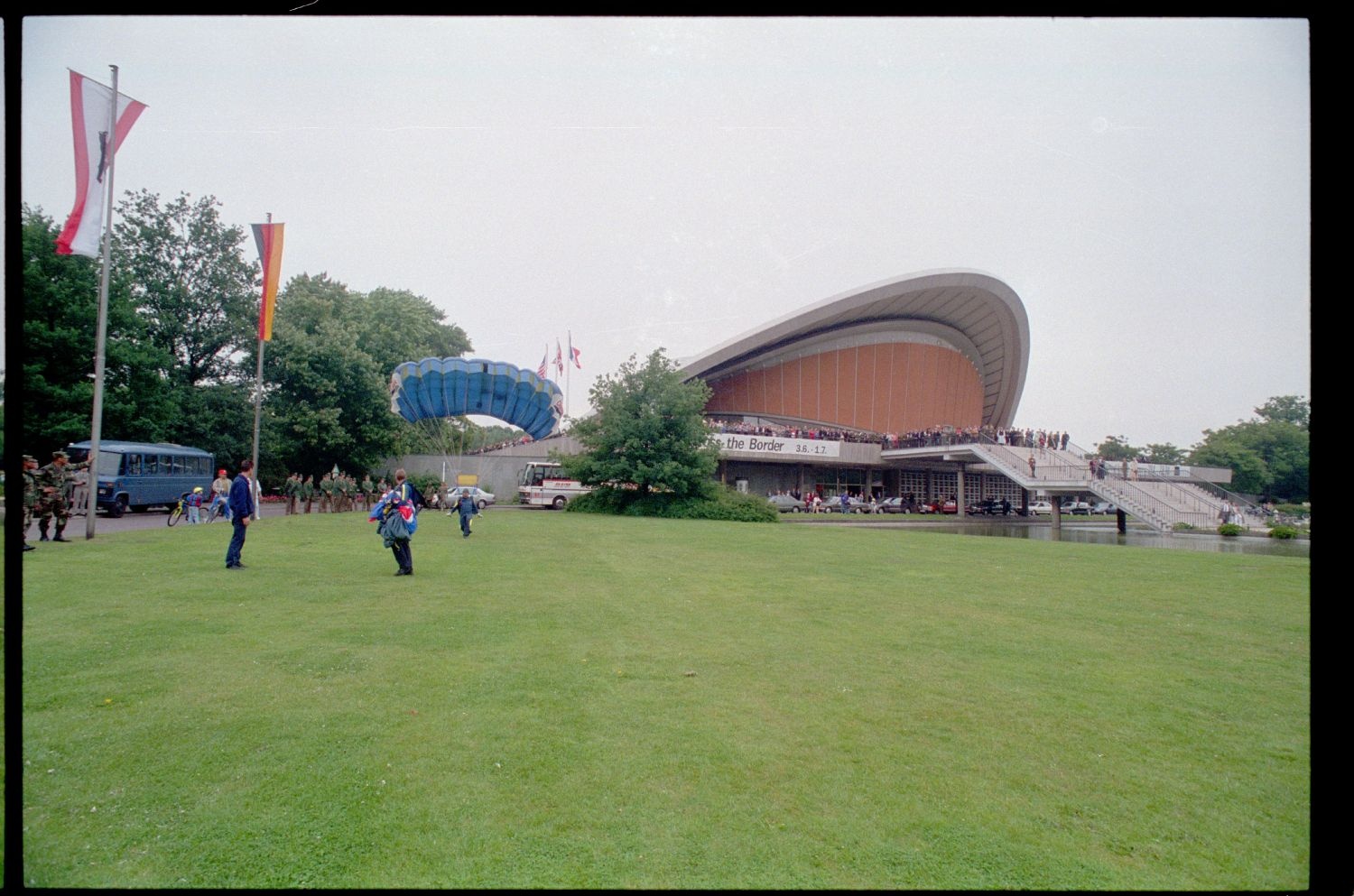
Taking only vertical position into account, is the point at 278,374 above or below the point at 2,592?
above

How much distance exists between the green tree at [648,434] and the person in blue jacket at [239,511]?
2180cm

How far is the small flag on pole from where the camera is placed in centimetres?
2089

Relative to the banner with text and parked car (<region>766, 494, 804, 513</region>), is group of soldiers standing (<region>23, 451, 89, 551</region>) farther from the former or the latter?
parked car (<region>766, 494, 804, 513</region>)

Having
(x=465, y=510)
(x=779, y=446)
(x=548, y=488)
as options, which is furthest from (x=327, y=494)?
(x=779, y=446)

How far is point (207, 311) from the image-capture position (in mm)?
33938

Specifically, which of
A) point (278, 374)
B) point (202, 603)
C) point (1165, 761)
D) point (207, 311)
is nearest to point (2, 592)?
point (1165, 761)

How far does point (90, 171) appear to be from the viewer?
10.9 m

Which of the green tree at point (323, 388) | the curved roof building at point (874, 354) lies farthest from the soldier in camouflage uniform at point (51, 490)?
the curved roof building at point (874, 354)

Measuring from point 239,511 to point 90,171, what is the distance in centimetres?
597

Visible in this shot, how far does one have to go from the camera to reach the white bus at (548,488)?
1421 inches

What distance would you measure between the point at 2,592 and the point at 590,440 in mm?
31928

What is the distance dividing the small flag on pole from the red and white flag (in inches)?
392
